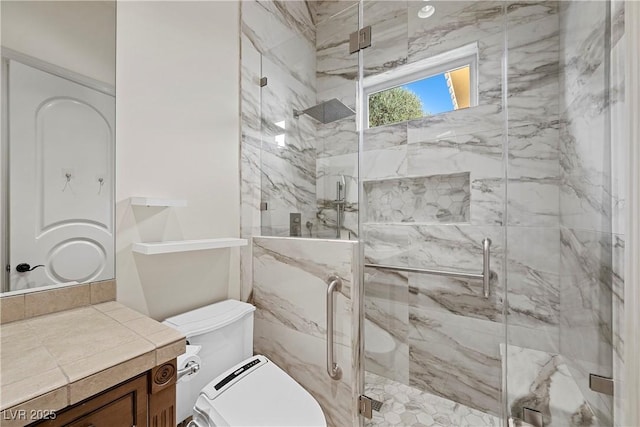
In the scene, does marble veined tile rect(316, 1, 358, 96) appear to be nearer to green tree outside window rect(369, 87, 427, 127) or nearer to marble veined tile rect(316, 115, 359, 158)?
marble veined tile rect(316, 115, 359, 158)

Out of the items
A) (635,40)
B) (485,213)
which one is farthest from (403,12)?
(485,213)

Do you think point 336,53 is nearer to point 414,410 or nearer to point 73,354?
point 73,354

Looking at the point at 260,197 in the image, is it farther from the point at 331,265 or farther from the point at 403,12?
the point at 403,12

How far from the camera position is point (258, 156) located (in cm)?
180

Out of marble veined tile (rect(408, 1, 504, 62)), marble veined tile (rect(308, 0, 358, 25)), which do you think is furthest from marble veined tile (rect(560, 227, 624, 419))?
marble veined tile (rect(308, 0, 358, 25))

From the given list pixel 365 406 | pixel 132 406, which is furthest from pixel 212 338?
pixel 365 406

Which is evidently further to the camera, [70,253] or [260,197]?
[260,197]

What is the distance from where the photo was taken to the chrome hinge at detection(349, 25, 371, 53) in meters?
1.54

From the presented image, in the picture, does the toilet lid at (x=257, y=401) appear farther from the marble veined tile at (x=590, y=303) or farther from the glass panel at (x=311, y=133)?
the marble veined tile at (x=590, y=303)

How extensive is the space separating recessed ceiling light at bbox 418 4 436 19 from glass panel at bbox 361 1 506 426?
0.05 ft

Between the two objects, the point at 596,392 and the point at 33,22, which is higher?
the point at 33,22

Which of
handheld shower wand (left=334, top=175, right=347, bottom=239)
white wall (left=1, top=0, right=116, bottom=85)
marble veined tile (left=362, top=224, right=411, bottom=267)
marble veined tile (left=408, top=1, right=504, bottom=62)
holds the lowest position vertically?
marble veined tile (left=362, top=224, right=411, bottom=267)

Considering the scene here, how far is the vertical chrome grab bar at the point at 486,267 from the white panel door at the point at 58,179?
76.3 inches

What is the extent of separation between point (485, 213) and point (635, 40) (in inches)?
39.3
